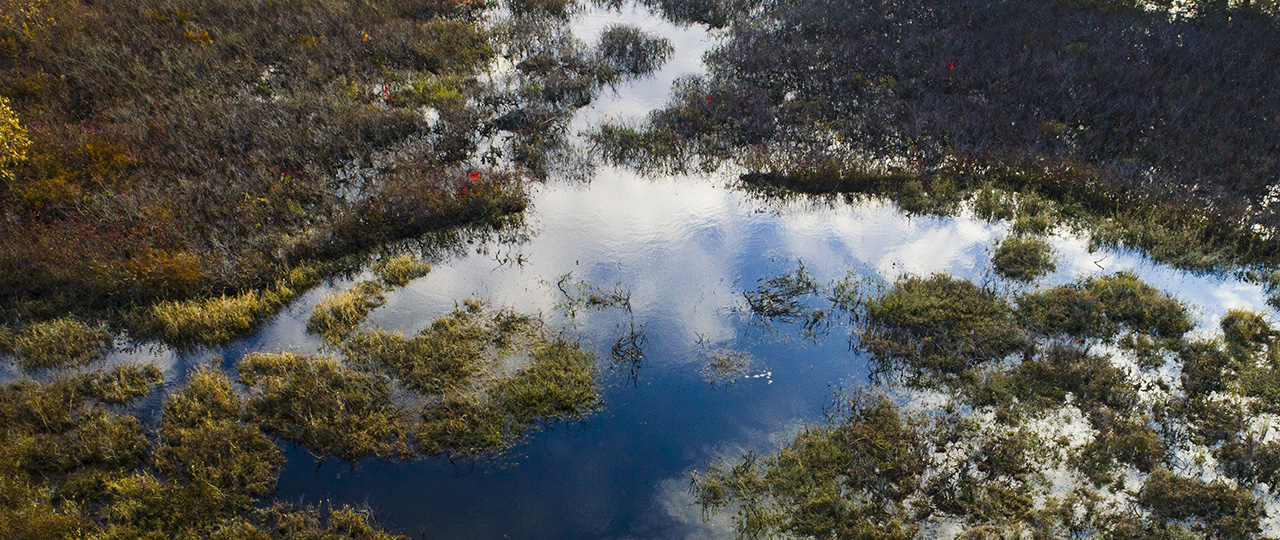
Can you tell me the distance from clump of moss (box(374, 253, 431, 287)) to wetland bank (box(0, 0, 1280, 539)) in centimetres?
6

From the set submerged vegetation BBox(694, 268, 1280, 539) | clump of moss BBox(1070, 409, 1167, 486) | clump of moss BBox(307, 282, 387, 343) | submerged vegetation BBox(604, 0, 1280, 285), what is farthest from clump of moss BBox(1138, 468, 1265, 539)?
clump of moss BBox(307, 282, 387, 343)

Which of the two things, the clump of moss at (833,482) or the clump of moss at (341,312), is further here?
the clump of moss at (341,312)

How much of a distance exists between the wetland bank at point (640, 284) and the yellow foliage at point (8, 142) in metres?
0.13

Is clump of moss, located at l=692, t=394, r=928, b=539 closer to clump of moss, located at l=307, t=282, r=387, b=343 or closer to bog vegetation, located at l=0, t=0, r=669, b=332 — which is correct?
clump of moss, located at l=307, t=282, r=387, b=343

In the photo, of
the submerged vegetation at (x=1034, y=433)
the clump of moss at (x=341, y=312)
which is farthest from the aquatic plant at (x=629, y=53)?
the submerged vegetation at (x=1034, y=433)

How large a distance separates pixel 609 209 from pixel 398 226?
3660 mm

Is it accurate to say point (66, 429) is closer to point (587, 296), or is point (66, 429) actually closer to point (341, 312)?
point (341, 312)

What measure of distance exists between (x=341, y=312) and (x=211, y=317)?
5.59ft

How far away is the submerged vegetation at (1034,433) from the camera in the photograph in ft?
25.0

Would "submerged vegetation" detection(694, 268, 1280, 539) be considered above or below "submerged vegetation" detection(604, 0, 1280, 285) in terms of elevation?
below

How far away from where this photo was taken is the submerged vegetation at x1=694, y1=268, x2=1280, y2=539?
7621 millimetres

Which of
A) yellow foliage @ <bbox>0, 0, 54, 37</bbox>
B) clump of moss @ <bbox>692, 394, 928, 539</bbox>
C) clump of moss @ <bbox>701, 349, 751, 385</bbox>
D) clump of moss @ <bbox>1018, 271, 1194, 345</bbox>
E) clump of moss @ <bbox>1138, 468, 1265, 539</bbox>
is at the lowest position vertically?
clump of moss @ <bbox>1138, 468, 1265, 539</bbox>

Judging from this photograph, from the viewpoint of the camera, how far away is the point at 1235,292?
1073 cm

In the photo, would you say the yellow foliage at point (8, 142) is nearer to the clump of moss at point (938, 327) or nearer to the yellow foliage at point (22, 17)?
the yellow foliage at point (22, 17)
